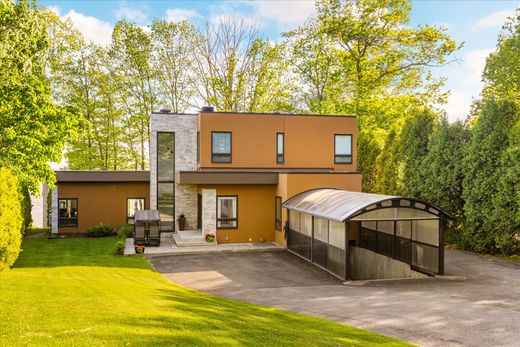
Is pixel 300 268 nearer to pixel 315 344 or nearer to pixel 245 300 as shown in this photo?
pixel 245 300

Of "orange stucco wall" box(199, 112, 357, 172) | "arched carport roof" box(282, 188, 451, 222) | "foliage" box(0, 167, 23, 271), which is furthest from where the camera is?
"orange stucco wall" box(199, 112, 357, 172)

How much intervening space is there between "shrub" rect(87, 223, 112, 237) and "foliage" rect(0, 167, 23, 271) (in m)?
8.11

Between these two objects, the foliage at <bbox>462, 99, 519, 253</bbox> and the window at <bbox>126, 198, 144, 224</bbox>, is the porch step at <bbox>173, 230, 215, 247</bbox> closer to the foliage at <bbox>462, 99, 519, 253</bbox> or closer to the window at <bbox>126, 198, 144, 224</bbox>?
the window at <bbox>126, 198, 144, 224</bbox>

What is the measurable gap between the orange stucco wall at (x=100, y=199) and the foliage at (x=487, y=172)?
17792mm

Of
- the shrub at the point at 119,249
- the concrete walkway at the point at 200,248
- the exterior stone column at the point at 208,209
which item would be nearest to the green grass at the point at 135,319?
the shrub at the point at 119,249

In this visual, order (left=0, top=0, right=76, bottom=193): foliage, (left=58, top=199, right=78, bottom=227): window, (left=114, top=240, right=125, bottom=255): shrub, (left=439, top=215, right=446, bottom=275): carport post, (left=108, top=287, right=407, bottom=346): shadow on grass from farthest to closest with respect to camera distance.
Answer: (left=58, top=199, right=78, bottom=227): window → (left=114, top=240, right=125, bottom=255): shrub → (left=0, top=0, right=76, bottom=193): foliage → (left=439, top=215, right=446, bottom=275): carport post → (left=108, top=287, right=407, bottom=346): shadow on grass

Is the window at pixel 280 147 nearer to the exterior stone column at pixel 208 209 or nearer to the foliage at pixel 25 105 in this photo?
the exterior stone column at pixel 208 209

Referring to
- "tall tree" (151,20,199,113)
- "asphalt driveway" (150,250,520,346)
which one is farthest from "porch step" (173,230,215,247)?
"tall tree" (151,20,199,113)

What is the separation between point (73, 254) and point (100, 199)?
710cm

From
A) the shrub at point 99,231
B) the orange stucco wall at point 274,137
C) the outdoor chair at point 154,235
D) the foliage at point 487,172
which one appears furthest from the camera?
the shrub at point 99,231

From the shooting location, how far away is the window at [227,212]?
20.0m

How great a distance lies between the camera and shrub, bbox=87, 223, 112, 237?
72.9 feet

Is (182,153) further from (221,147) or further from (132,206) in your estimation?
(132,206)

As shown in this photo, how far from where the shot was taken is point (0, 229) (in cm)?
1234
